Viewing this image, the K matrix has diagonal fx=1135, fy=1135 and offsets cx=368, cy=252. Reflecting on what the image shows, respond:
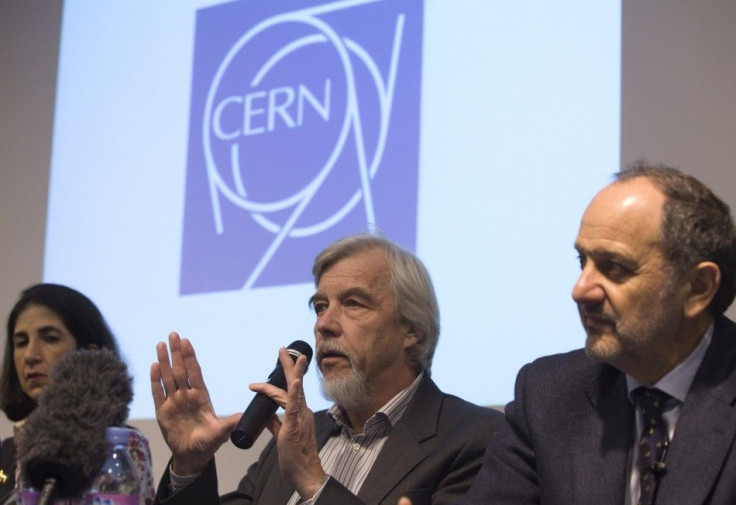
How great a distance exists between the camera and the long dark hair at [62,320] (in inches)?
157

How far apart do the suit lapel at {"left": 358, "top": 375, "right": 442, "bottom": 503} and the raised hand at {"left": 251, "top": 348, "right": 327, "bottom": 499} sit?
0.29 metres

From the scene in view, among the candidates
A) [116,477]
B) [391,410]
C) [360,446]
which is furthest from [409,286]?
[116,477]

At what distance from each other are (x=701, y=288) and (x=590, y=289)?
9.1 inches

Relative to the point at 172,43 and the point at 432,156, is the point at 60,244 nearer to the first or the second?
the point at 172,43

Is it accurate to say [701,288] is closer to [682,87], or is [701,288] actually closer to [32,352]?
[682,87]

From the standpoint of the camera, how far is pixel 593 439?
2.26 metres

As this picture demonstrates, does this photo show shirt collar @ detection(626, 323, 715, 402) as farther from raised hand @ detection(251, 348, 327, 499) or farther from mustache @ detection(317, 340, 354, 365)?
mustache @ detection(317, 340, 354, 365)

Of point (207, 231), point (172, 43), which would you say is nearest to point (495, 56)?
point (207, 231)

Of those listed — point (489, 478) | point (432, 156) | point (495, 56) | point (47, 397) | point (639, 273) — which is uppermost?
point (495, 56)

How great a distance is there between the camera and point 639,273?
222cm

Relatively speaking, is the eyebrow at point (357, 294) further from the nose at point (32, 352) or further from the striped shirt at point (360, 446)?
the nose at point (32, 352)

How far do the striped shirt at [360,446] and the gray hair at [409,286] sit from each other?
0.14 metres

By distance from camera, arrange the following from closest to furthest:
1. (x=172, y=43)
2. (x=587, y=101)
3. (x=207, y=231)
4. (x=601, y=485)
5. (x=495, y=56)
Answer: (x=601, y=485) → (x=587, y=101) → (x=495, y=56) → (x=207, y=231) → (x=172, y=43)

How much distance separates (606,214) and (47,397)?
3.70ft
